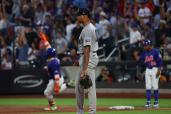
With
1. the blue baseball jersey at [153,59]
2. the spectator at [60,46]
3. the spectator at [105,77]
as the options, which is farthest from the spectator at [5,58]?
the blue baseball jersey at [153,59]

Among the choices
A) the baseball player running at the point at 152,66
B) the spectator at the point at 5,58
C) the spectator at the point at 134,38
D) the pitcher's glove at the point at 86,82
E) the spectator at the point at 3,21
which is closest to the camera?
the pitcher's glove at the point at 86,82

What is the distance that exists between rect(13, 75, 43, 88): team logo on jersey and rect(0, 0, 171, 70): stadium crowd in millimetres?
560

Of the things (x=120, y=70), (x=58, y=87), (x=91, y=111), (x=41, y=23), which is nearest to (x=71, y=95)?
(x=120, y=70)

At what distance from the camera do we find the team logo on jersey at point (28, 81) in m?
22.5

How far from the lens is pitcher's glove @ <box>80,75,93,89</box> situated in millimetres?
10307

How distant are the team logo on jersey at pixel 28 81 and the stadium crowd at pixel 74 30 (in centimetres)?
56

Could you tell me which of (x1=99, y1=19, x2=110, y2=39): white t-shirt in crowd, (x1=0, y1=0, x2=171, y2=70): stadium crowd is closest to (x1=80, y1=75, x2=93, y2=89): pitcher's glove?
(x1=0, y1=0, x2=171, y2=70): stadium crowd

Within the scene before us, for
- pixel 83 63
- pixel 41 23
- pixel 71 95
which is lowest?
pixel 71 95

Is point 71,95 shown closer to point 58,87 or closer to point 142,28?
point 142,28

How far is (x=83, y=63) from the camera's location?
34.2 ft

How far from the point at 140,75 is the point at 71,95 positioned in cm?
304

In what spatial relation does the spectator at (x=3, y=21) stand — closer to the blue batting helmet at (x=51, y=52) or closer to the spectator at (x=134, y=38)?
the spectator at (x=134, y=38)

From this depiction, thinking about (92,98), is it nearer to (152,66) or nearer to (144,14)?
(152,66)

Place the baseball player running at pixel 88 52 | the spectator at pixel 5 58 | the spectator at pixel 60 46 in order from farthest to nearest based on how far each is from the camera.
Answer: the spectator at pixel 60 46, the spectator at pixel 5 58, the baseball player running at pixel 88 52
